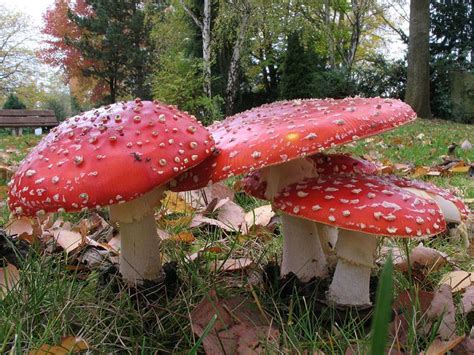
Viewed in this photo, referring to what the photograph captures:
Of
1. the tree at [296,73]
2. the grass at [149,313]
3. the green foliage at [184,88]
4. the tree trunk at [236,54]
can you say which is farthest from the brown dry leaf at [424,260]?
the tree at [296,73]

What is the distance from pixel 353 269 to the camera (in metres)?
1.69

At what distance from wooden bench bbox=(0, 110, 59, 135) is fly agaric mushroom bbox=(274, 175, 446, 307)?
18.4m

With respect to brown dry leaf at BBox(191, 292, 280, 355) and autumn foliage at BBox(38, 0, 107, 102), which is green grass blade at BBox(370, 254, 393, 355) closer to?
brown dry leaf at BBox(191, 292, 280, 355)

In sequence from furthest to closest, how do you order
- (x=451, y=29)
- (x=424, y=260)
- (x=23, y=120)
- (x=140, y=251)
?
(x=23, y=120) → (x=451, y=29) → (x=424, y=260) → (x=140, y=251)

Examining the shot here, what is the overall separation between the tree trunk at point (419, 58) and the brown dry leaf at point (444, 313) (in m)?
12.2

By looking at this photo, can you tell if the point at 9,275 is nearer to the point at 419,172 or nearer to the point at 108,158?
the point at 108,158

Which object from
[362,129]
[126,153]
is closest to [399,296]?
[362,129]

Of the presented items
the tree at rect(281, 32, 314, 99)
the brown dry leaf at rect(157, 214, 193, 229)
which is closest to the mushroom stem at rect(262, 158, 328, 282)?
the brown dry leaf at rect(157, 214, 193, 229)

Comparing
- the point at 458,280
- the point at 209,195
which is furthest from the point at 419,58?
the point at 458,280

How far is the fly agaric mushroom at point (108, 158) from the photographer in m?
1.33

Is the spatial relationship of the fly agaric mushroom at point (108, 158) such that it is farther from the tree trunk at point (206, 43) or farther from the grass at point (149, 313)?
the tree trunk at point (206, 43)

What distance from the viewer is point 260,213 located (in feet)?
9.38

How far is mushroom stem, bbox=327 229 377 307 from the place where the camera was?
1645 mm

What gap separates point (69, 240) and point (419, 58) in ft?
40.2
